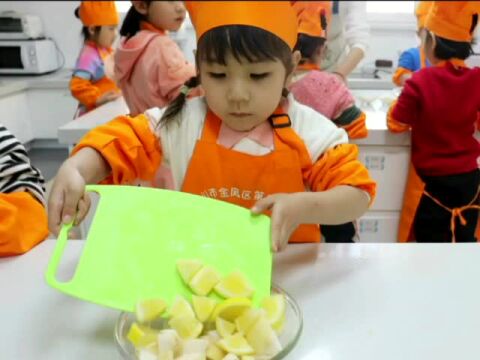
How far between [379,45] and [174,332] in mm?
843

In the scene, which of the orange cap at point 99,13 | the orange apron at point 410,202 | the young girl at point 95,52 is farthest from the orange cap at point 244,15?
the orange cap at point 99,13

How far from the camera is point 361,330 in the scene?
36 cm

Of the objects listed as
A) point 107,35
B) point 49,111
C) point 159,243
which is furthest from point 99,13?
point 159,243

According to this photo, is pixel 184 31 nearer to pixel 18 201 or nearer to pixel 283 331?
pixel 18 201

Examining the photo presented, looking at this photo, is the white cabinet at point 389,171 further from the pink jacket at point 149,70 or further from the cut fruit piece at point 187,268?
the cut fruit piece at point 187,268

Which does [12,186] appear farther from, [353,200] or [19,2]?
[19,2]

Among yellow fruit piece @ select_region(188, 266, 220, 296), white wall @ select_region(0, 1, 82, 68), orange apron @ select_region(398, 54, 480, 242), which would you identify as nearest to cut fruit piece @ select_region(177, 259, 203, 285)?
yellow fruit piece @ select_region(188, 266, 220, 296)

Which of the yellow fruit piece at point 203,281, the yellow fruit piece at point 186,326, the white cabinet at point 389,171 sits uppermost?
the yellow fruit piece at point 203,281

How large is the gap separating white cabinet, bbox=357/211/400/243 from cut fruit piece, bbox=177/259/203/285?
0.48m

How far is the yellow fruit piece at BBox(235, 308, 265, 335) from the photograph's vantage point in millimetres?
320

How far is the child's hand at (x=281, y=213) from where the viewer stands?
385 mm

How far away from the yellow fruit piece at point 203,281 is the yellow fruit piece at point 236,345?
4 centimetres

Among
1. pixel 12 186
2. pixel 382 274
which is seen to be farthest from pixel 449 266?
pixel 12 186

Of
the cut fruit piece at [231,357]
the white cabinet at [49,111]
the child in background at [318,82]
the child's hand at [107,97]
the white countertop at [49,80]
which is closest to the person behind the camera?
the cut fruit piece at [231,357]
